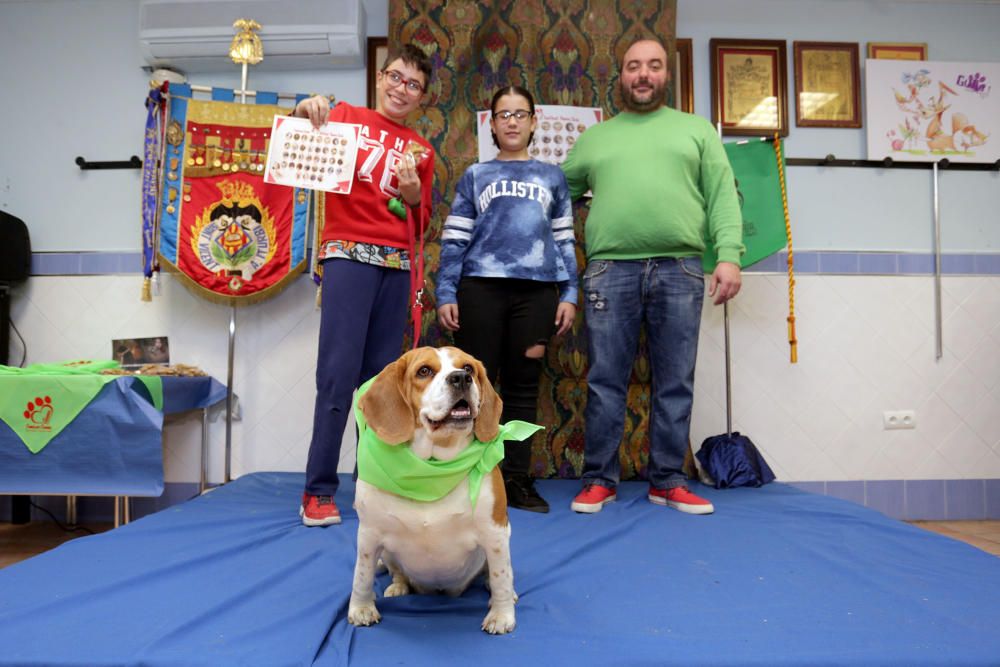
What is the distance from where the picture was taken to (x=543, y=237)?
6.57 ft

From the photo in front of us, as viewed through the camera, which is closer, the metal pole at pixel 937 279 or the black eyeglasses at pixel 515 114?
the black eyeglasses at pixel 515 114

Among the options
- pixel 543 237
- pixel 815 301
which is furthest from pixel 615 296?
pixel 815 301

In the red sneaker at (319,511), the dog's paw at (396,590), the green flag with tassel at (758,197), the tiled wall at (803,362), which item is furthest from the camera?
the tiled wall at (803,362)

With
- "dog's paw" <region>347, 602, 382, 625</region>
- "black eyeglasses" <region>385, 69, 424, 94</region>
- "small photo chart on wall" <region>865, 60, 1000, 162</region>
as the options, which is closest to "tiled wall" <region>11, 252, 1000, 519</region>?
"small photo chart on wall" <region>865, 60, 1000, 162</region>

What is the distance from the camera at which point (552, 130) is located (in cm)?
250

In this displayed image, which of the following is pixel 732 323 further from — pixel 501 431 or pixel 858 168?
pixel 501 431

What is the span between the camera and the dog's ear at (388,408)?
1080 mm

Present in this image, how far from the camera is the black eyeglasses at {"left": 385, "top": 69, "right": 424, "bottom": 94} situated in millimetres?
1846

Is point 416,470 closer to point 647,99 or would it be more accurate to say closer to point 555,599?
point 555,599

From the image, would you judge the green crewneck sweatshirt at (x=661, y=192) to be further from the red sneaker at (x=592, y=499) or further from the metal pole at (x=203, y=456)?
the metal pole at (x=203, y=456)

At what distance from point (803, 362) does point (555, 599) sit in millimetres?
1996

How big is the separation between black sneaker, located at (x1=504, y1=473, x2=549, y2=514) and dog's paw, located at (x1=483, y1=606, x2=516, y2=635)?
0.82 metres

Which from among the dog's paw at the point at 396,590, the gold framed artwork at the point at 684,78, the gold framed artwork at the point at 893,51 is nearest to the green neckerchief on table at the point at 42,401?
the dog's paw at the point at 396,590

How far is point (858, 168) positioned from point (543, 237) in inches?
70.5
